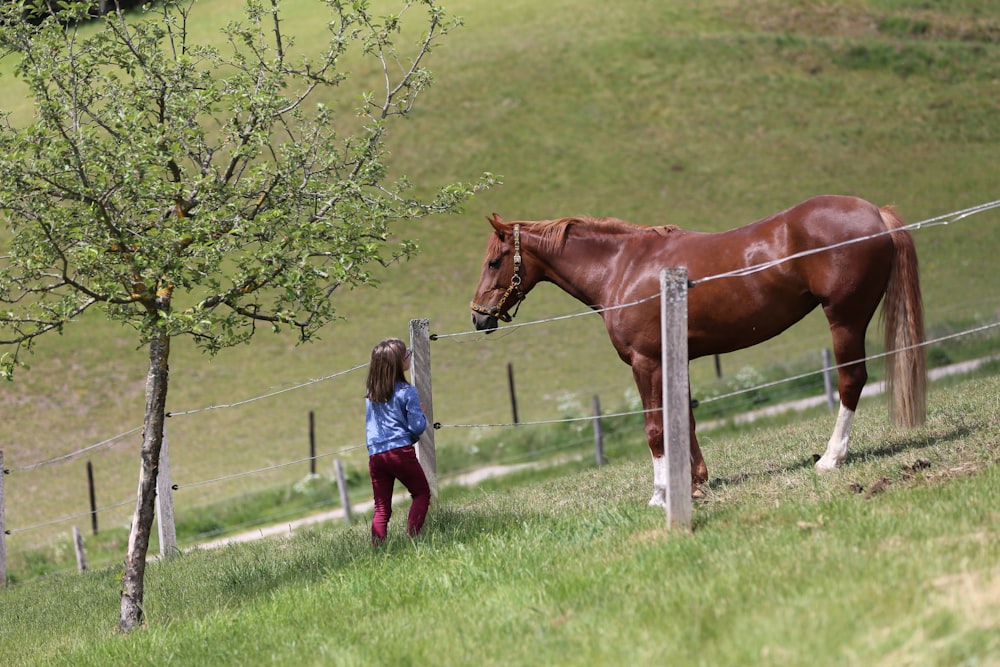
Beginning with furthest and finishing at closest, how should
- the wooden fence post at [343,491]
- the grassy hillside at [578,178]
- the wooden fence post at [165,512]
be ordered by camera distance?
1. the grassy hillside at [578,178]
2. the wooden fence post at [343,491]
3. the wooden fence post at [165,512]

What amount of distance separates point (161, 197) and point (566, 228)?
11.0 ft

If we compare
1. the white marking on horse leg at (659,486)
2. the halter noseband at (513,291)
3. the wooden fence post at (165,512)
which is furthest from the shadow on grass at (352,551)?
the wooden fence post at (165,512)

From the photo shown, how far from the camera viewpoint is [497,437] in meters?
22.8

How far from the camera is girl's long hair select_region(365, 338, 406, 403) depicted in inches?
315

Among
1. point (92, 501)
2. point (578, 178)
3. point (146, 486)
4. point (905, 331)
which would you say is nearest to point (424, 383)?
point (146, 486)

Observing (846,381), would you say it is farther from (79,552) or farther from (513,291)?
(79,552)

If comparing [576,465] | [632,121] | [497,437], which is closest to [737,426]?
[576,465]

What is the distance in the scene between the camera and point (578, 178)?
135 feet

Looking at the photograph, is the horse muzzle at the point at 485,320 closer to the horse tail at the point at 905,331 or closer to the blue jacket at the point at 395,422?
the blue jacket at the point at 395,422

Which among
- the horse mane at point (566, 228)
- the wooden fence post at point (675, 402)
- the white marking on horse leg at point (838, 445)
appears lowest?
the white marking on horse leg at point (838, 445)

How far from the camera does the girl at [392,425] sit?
316 inches

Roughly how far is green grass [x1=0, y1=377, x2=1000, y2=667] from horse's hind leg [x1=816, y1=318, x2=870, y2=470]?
0.22 metres

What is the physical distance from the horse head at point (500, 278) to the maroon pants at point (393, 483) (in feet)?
5.69

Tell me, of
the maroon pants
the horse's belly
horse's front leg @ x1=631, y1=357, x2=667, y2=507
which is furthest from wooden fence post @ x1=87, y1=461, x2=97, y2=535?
the horse's belly
